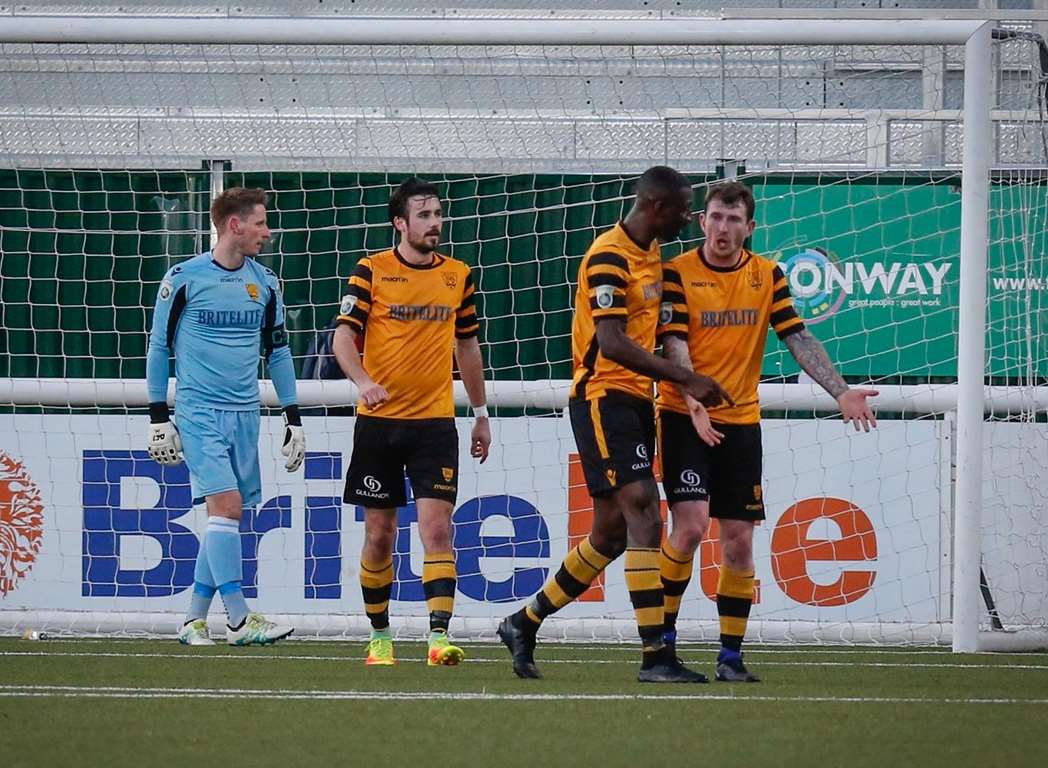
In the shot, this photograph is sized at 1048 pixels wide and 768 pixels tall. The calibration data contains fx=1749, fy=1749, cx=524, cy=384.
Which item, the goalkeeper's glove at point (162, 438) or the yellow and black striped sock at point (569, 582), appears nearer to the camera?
the yellow and black striped sock at point (569, 582)

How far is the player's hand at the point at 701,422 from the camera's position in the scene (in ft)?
20.9

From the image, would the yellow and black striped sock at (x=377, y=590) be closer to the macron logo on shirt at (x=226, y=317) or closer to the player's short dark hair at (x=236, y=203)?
the macron logo on shirt at (x=226, y=317)

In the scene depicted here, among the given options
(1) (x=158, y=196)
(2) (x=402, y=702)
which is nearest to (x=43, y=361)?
(1) (x=158, y=196)

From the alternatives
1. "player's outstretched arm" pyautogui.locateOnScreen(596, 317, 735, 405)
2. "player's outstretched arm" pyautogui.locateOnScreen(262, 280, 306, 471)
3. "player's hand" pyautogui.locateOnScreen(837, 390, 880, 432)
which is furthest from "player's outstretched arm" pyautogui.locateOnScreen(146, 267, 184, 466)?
"player's hand" pyautogui.locateOnScreen(837, 390, 880, 432)

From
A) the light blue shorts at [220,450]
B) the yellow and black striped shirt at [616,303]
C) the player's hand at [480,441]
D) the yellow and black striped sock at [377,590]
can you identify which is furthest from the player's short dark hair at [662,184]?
the light blue shorts at [220,450]

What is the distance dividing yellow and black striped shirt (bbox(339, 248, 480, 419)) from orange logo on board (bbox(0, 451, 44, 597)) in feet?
8.01

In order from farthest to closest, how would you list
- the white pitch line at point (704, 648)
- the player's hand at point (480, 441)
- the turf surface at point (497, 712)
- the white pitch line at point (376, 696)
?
the white pitch line at point (704, 648), the player's hand at point (480, 441), the white pitch line at point (376, 696), the turf surface at point (497, 712)

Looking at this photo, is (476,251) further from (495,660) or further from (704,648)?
(495,660)

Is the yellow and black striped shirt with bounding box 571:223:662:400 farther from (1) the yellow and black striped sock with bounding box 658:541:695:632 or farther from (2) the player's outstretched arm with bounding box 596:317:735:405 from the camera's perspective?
(1) the yellow and black striped sock with bounding box 658:541:695:632

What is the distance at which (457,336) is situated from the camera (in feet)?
25.2

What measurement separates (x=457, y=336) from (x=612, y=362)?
1.36 meters

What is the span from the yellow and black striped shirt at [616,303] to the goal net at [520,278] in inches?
86.3

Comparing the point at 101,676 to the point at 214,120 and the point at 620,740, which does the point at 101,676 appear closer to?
the point at 620,740

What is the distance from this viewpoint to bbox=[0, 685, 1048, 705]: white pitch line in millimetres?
5859
